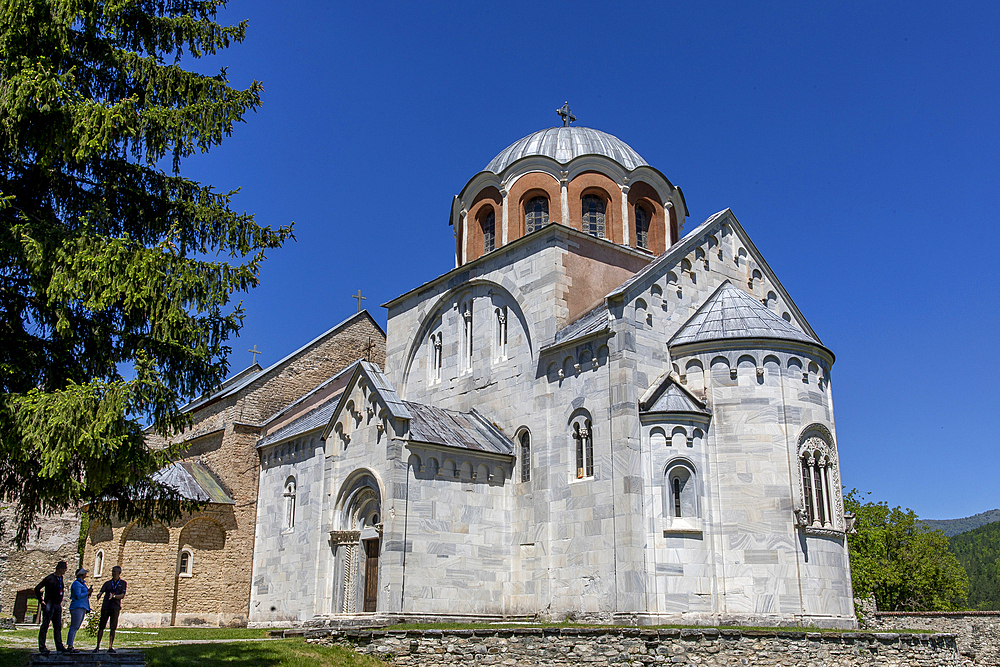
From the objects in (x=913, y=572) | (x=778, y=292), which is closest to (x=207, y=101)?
(x=778, y=292)

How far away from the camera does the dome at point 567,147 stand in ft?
78.6

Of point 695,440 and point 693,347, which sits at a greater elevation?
point 693,347

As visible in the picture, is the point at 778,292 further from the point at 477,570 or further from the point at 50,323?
the point at 50,323

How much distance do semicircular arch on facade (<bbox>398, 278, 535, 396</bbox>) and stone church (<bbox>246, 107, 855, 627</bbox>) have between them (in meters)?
0.08

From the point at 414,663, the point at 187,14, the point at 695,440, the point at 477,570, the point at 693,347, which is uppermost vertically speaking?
the point at 187,14

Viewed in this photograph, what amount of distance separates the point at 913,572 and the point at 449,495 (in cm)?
2953

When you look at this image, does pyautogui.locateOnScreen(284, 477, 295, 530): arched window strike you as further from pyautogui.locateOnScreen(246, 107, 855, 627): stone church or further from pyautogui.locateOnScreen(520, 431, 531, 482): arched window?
pyautogui.locateOnScreen(520, 431, 531, 482): arched window

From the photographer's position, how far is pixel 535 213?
23.6m

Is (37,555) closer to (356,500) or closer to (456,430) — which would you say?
(356,500)

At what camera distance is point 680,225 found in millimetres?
25000

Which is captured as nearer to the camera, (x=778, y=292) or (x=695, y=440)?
(x=695, y=440)

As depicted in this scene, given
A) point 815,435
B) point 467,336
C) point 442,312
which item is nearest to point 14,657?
point 467,336

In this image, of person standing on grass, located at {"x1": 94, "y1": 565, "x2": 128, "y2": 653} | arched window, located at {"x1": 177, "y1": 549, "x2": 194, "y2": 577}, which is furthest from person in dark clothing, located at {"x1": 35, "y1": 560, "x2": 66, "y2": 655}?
arched window, located at {"x1": 177, "y1": 549, "x2": 194, "y2": 577}

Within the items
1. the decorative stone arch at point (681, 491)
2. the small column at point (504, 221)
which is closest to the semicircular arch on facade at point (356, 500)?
the decorative stone arch at point (681, 491)
